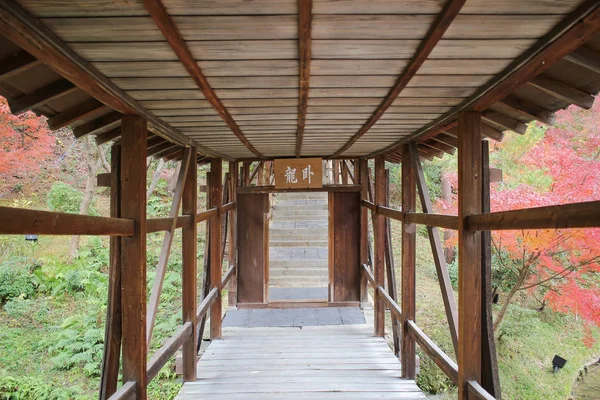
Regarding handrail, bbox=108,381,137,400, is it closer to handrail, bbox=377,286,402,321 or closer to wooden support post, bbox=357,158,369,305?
handrail, bbox=377,286,402,321

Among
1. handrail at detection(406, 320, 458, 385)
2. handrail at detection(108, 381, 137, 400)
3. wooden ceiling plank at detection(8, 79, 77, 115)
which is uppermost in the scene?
wooden ceiling plank at detection(8, 79, 77, 115)

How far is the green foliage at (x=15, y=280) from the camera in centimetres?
965

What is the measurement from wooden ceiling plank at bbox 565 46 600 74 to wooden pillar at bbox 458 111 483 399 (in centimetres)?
105

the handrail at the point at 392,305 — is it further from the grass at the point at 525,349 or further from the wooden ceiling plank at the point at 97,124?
the wooden ceiling plank at the point at 97,124

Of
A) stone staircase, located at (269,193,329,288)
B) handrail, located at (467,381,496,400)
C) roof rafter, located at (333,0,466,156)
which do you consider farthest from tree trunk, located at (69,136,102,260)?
handrail, located at (467,381,496,400)

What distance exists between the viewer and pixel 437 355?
140 inches

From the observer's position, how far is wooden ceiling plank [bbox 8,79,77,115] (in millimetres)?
2049

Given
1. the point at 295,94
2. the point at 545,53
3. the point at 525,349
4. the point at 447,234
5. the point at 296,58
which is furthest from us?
the point at 447,234

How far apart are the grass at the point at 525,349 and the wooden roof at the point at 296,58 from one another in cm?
616

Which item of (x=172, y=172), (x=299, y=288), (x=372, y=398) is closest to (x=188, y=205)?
(x=372, y=398)

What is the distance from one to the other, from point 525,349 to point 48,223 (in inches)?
380

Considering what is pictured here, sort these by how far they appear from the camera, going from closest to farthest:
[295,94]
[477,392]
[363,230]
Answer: [295,94], [477,392], [363,230]

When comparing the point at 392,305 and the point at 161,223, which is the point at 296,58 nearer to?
the point at 161,223

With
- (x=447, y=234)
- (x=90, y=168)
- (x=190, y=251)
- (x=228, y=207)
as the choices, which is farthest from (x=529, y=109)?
(x=90, y=168)
